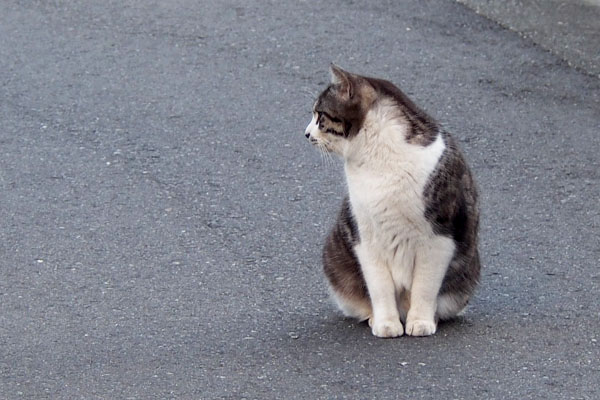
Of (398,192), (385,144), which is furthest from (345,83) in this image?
(398,192)

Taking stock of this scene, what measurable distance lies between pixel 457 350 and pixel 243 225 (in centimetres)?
167

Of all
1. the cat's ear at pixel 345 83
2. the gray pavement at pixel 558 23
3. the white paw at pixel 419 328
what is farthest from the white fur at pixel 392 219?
the gray pavement at pixel 558 23

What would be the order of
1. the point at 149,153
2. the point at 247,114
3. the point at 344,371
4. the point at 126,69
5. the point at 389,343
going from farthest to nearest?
the point at 126,69 → the point at 247,114 → the point at 149,153 → the point at 389,343 → the point at 344,371

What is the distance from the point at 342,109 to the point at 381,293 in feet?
2.45

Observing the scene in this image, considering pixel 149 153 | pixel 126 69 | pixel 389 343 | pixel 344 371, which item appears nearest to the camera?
pixel 344 371

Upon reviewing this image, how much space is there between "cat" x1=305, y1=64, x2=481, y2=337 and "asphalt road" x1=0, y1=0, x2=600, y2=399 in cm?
17

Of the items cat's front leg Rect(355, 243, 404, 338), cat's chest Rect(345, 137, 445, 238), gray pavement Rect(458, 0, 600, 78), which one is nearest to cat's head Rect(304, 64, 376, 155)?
cat's chest Rect(345, 137, 445, 238)

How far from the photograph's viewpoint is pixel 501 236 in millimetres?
5566

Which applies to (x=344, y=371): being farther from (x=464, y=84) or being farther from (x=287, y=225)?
(x=464, y=84)

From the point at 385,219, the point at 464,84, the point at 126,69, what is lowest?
the point at 126,69

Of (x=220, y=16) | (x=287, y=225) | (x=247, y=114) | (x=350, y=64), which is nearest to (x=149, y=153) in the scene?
(x=247, y=114)

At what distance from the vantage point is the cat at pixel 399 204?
4.34m

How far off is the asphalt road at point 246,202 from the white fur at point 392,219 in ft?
0.57

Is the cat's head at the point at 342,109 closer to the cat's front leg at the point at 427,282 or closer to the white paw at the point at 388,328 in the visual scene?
the cat's front leg at the point at 427,282
